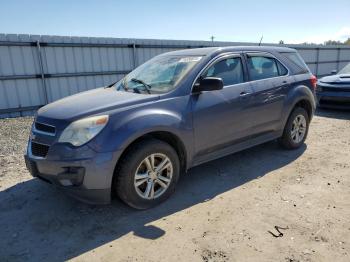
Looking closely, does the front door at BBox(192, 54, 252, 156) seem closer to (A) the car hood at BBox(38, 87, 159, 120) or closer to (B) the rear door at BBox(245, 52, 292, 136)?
(B) the rear door at BBox(245, 52, 292, 136)

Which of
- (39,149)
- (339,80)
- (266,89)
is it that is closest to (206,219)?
(39,149)

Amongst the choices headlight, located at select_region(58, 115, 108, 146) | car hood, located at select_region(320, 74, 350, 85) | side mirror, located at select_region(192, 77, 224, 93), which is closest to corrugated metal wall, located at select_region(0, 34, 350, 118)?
car hood, located at select_region(320, 74, 350, 85)

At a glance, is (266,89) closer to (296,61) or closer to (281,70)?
(281,70)

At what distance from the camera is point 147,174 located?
136 inches

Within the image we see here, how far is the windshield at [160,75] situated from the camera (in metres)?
3.88

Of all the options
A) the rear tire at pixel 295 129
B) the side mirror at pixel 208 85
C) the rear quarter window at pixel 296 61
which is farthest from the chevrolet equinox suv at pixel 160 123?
the rear quarter window at pixel 296 61

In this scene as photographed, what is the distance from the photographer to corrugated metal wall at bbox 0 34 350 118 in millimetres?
8680

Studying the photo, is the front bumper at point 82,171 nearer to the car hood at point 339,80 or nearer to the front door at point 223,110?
the front door at point 223,110

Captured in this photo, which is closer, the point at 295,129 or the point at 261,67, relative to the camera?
the point at 261,67

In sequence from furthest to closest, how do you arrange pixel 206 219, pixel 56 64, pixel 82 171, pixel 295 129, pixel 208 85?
1. pixel 56 64
2. pixel 295 129
3. pixel 208 85
4. pixel 206 219
5. pixel 82 171

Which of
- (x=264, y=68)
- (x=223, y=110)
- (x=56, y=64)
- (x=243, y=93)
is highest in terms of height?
(x=56, y=64)

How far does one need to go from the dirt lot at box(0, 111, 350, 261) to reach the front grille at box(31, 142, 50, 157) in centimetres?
70

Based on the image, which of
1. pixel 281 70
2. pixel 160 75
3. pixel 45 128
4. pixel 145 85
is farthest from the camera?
pixel 281 70

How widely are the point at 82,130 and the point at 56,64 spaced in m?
7.09
